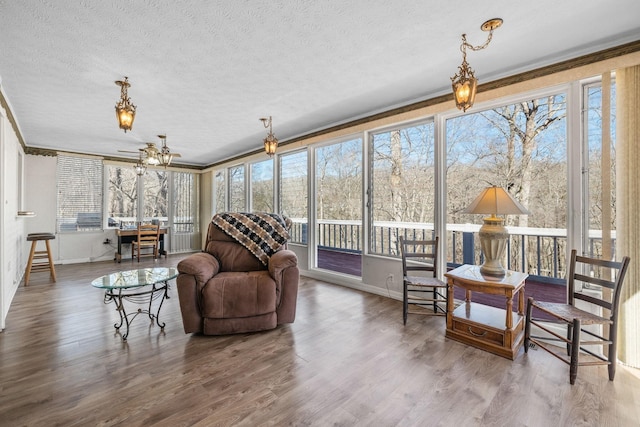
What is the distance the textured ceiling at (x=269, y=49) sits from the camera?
1.79 meters

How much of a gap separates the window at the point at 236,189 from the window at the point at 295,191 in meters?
1.46

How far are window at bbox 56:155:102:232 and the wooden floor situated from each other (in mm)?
3731

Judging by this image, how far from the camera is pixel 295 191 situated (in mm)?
5027

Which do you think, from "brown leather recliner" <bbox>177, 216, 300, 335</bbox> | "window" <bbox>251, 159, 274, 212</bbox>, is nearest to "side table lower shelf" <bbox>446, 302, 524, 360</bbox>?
"brown leather recliner" <bbox>177, 216, 300, 335</bbox>

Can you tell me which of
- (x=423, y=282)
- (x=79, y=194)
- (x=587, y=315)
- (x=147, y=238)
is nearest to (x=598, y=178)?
(x=587, y=315)

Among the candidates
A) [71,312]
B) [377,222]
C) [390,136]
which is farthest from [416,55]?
[71,312]

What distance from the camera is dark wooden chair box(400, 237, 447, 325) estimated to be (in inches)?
108

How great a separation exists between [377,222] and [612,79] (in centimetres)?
251

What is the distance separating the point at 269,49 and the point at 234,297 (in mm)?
2084

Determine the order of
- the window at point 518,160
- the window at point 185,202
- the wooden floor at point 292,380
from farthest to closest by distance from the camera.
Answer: the window at point 185,202
the window at point 518,160
the wooden floor at point 292,380

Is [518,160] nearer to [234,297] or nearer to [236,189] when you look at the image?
[234,297]

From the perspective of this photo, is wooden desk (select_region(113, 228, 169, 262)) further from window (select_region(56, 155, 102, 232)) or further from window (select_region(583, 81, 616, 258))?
window (select_region(583, 81, 616, 258))

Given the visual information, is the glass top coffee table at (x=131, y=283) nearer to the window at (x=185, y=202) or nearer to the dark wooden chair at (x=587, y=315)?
the dark wooden chair at (x=587, y=315)

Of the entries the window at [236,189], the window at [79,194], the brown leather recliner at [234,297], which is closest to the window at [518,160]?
the brown leather recliner at [234,297]
